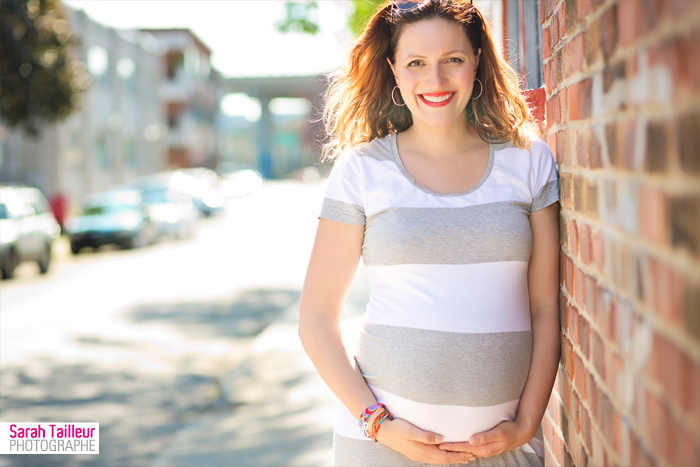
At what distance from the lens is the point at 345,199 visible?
2016mm

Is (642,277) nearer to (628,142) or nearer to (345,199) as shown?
(628,142)

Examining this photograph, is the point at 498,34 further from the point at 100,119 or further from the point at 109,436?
the point at 100,119

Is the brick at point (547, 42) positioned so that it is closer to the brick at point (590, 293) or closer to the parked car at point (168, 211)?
the brick at point (590, 293)

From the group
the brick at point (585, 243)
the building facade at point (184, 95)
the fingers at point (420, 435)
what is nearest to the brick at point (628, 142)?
the brick at point (585, 243)

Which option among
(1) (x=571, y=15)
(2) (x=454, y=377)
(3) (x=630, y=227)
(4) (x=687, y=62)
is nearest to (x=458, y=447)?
(2) (x=454, y=377)

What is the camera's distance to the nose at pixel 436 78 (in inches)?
79.3

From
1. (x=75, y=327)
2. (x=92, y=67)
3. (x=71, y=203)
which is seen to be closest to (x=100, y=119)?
(x=92, y=67)

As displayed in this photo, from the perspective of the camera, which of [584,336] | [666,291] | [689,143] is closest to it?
[689,143]

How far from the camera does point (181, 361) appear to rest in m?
7.48

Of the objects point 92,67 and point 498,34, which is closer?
point 498,34

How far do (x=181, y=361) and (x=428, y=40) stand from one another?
241 inches

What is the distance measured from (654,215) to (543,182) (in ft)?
3.16

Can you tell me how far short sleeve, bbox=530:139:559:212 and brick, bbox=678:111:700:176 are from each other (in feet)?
3.52

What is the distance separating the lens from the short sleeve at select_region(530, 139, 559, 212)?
1.99 meters
